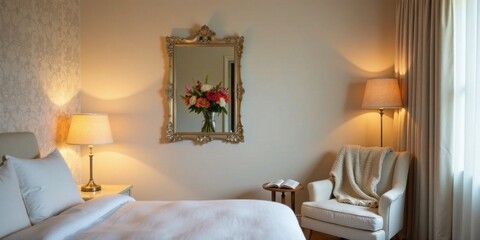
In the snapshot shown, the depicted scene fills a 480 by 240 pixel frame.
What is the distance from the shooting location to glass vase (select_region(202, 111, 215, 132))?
147 inches

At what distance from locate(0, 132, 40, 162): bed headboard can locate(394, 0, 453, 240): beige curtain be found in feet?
10.3

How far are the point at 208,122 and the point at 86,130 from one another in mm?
1183

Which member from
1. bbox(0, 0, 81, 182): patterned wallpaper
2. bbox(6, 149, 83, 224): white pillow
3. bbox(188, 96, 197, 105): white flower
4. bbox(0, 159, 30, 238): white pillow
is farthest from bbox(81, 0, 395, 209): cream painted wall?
bbox(0, 159, 30, 238): white pillow

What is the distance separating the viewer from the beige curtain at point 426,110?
2.82 metres

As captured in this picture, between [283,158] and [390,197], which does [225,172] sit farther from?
[390,197]

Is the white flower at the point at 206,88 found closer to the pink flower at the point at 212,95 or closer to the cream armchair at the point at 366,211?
the pink flower at the point at 212,95

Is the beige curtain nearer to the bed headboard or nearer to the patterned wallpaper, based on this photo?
the bed headboard

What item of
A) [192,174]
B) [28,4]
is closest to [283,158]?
[192,174]

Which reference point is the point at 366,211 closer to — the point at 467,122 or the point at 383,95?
the point at 467,122

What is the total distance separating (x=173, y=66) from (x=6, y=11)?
1.54 meters

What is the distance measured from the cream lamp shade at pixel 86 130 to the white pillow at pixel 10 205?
1.16m

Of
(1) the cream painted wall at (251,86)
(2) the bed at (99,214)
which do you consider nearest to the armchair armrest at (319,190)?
(1) the cream painted wall at (251,86)

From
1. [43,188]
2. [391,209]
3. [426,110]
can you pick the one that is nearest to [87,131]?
[43,188]

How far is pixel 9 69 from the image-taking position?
2.71 m
